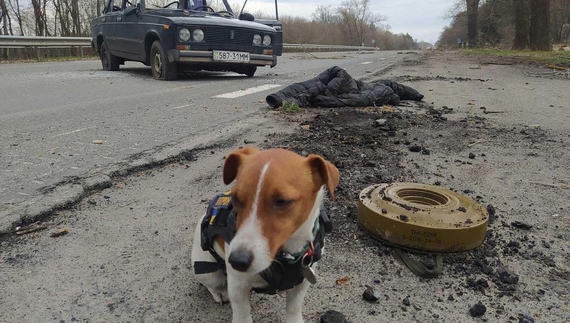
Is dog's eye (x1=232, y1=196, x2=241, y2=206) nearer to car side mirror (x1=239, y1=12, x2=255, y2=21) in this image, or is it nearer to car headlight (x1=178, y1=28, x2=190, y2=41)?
car headlight (x1=178, y1=28, x2=190, y2=41)

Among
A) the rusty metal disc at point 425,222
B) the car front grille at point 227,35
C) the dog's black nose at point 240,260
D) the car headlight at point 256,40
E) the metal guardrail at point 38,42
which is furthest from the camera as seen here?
the metal guardrail at point 38,42

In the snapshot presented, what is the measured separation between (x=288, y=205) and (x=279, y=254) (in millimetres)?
219

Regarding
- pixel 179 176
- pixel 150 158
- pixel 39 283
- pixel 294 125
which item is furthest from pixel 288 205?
pixel 294 125

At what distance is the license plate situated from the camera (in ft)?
32.1

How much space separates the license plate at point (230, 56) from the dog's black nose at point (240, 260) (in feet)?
29.1

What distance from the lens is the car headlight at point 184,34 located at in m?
9.36

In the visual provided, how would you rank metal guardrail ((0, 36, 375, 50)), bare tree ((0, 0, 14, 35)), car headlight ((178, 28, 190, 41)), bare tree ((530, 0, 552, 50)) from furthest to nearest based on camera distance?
bare tree ((0, 0, 14, 35)) < bare tree ((530, 0, 552, 50)) < metal guardrail ((0, 36, 375, 50)) < car headlight ((178, 28, 190, 41))

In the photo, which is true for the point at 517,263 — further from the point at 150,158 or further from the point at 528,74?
the point at 528,74

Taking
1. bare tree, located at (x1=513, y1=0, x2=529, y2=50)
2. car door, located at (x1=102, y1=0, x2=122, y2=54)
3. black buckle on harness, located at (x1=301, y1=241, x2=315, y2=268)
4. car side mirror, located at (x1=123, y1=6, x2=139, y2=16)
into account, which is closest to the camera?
black buckle on harness, located at (x1=301, y1=241, x2=315, y2=268)

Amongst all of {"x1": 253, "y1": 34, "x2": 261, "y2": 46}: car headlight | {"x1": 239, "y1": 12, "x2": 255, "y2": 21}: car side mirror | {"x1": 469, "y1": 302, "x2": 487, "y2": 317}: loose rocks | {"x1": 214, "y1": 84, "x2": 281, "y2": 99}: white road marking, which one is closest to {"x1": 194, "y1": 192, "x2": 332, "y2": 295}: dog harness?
{"x1": 469, "y1": 302, "x2": 487, "y2": 317}: loose rocks

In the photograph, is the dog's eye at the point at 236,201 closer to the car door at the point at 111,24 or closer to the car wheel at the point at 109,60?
the car door at the point at 111,24

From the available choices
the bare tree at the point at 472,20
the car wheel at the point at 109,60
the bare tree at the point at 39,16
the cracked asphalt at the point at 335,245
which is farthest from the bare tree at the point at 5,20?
the bare tree at the point at 472,20

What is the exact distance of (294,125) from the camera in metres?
5.33

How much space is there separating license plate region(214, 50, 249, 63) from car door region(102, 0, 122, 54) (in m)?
3.38
